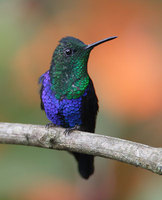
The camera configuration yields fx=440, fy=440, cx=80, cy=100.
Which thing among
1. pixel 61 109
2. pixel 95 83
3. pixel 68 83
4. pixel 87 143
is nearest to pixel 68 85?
pixel 68 83

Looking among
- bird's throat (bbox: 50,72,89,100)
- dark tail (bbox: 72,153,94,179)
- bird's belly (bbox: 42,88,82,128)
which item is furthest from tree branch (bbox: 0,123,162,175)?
dark tail (bbox: 72,153,94,179)

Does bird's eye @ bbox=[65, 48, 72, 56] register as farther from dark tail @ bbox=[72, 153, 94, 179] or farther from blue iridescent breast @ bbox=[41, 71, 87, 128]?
dark tail @ bbox=[72, 153, 94, 179]

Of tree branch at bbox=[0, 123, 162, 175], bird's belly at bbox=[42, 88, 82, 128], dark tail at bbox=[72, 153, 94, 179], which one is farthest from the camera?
dark tail at bbox=[72, 153, 94, 179]

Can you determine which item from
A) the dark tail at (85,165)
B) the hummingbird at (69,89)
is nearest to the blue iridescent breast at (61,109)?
the hummingbird at (69,89)

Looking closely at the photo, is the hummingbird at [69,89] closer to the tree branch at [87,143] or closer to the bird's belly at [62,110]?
the bird's belly at [62,110]

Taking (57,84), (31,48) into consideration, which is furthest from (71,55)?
(31,48)

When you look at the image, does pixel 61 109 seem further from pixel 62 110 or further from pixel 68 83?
pixel 68 83
